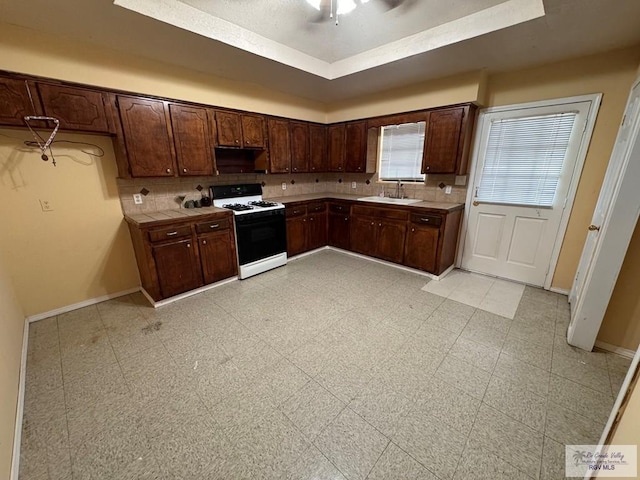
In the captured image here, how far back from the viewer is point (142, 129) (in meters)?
2.63

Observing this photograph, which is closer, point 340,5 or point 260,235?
point 340,5

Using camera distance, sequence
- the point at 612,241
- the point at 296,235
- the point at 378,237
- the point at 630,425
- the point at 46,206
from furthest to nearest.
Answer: the point at 296,235
the point at 378,237
the point at 46,206
the point at 612,241
the point at 630,425

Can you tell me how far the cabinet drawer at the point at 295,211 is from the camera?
12.6ft

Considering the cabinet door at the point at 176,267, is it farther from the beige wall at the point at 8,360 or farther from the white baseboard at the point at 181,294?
the beige wall at the point at 8,360

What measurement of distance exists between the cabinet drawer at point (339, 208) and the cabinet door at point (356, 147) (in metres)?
0.66

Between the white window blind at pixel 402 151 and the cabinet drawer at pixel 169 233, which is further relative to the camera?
the white window blind at pixel 402 151

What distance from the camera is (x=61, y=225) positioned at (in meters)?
2.53

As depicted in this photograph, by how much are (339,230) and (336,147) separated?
148 centimetres

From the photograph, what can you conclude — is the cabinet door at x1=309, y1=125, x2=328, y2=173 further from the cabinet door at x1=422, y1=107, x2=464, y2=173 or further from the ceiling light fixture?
the ceiling light fixture

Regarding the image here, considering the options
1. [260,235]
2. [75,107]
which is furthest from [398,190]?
[75,107]

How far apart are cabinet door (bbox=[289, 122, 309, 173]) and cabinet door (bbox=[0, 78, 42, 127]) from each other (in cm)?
276

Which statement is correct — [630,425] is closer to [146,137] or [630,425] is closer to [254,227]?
[254,227]

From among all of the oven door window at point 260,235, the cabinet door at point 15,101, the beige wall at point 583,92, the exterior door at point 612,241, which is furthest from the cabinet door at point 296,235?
the exterior door at point 612,241

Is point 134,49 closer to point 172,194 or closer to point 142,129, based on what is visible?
point 142,129
